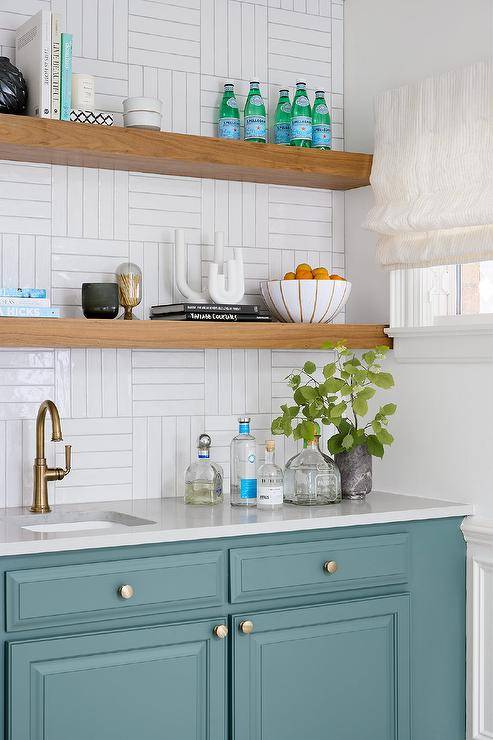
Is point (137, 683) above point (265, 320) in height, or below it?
below

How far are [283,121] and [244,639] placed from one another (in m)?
1.67

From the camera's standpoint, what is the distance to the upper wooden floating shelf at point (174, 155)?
2809mm

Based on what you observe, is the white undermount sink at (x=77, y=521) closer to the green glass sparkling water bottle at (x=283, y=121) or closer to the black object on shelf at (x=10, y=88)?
the black object on shelf at (x=10, y=88)

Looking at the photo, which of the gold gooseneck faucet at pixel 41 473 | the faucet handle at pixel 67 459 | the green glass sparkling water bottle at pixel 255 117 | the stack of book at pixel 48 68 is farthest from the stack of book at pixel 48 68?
the faucet handle at pixel 67 459

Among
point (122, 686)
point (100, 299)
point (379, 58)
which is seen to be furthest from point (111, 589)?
point (379, 58)

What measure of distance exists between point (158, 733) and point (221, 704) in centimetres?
18

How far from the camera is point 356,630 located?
2836mm

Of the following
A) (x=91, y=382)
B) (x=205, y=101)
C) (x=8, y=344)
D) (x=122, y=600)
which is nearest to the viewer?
(x=122, y=600)

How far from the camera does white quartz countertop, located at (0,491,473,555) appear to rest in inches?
96.5

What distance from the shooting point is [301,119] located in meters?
3.30

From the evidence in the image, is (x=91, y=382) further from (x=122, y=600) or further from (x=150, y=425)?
(x=122, y=600)

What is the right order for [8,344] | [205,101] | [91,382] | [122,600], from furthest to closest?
1. [205,101]
2. [91,382]
3. [8,344]
4. [122,600]

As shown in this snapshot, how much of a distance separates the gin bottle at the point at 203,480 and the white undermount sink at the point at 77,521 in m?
0.24

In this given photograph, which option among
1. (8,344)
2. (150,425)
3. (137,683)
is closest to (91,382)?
(150,425)
